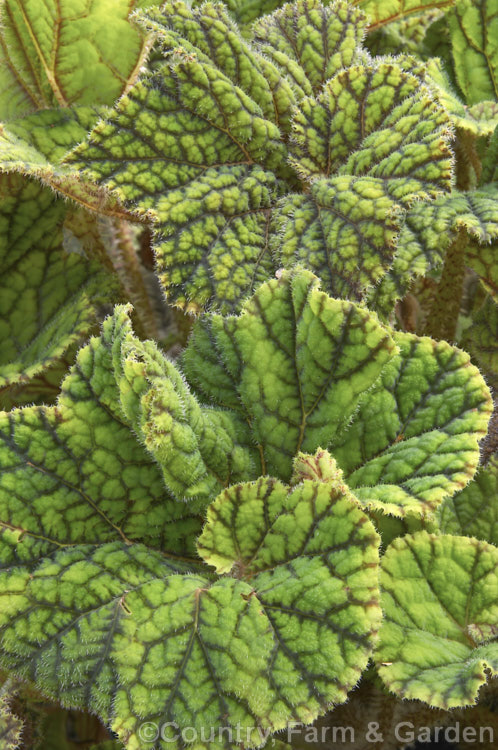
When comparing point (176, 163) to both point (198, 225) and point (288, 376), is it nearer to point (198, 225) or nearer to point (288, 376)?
point (198, 225)

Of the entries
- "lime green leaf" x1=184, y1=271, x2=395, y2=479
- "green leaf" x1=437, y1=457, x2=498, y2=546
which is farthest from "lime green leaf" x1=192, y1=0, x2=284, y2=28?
"green leaf" x1=437, y1=457, x2=498, y2=546

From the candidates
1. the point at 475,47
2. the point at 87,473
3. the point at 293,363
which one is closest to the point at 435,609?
the point at 293,363

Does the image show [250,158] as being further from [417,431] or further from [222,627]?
[222,627]

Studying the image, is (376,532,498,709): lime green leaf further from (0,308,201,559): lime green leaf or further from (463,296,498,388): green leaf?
(463,296,498,388): green leaf

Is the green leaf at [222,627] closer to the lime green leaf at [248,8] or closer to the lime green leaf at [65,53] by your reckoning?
the lime green leaf at [65,53]

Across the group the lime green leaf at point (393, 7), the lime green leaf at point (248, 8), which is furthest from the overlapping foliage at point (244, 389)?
the lime green leaf at point (248, 8)
